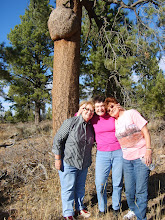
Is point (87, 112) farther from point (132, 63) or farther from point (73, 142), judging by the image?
point (132, 63)

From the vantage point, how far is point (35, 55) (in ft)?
42.4

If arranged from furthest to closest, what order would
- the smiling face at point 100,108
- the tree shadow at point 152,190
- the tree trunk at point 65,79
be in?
the tree trunk at point 65,79, the tree shadow at point 152,190, the smiling face at point 100,108

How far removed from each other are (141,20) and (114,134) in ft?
11.3

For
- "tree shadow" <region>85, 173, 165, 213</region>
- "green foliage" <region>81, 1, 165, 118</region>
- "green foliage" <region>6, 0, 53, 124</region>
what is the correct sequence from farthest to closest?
"green foliage" <region>6, 0, 53, 124</region> → "green foliage" <region>81, 1, 165, 118</region> → "tree shadow" <region>85, 173, 165, 213</region>

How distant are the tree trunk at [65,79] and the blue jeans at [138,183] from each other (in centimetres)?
157

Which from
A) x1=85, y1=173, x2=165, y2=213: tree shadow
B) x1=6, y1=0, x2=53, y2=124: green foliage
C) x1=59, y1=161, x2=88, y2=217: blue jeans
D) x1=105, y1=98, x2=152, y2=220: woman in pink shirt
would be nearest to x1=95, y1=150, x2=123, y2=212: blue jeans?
x1=105, y1=98, x2=152, y2=220: woman in pink shirt

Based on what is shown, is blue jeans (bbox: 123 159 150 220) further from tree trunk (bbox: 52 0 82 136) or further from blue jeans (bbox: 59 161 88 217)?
tree trunk (bbox: 52 0 82 136)

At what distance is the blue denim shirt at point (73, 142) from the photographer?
8.31 ft

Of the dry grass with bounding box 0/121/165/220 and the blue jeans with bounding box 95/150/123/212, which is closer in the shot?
the blue jeans with bounding box 95/150/123/212

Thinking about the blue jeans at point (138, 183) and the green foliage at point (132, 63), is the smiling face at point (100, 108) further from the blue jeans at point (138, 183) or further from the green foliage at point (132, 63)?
the green foliage at point (132, 63)

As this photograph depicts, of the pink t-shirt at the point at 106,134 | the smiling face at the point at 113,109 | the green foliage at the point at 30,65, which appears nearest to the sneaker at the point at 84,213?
the pink t-shirt at the point at 106,134

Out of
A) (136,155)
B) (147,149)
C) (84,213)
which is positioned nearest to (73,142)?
(136,155)

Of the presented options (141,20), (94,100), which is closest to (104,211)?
(94,100)

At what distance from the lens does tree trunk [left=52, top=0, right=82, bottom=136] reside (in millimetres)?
3607
